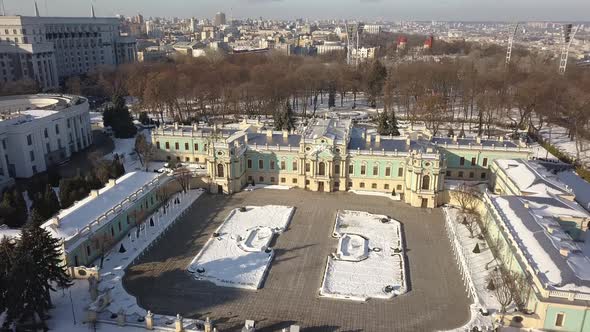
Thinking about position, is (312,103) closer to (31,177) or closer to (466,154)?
(466,154)

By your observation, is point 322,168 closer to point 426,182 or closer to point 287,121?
point 426,182

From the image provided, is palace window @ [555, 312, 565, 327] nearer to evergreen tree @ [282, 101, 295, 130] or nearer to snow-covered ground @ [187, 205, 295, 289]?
snow-covered ground @ [187, 205, 295, 289]

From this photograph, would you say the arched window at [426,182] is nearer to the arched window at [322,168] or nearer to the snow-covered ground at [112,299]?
the arched window at [322,168]

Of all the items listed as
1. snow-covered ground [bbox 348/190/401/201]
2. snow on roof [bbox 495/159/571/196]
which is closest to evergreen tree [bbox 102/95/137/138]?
snow-covered ground [bbox 348/190/401/201]

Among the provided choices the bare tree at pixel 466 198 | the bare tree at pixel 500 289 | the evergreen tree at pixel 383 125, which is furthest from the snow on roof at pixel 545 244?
the evergreen tree at pixel 383 125

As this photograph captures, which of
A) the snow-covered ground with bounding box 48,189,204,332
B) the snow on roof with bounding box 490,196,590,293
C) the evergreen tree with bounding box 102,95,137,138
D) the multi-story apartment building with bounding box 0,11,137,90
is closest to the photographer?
the snow on roof with bounding box 490,196,590,293

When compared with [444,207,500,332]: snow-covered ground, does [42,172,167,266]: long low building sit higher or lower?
higher
